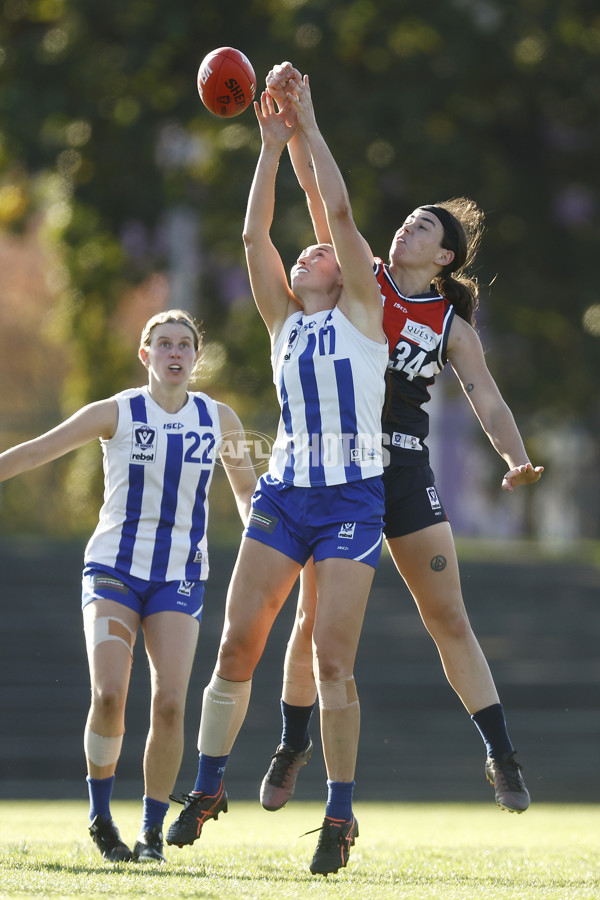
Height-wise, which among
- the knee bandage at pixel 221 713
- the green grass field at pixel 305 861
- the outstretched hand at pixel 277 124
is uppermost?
the outstretched hand at pixel 277 124

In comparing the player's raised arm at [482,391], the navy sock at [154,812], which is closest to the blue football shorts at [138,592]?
the navy sock at [154,812]

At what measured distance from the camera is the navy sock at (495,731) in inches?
196

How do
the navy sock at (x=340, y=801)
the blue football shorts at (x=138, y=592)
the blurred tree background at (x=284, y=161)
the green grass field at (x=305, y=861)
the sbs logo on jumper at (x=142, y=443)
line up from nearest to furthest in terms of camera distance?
the green grass field at (x=305, y=861) < the navy sock at (x=340, y=801) < the blue football shorts at (x=138, y=592) < the sbs logo on jumper at (x=142, y=443) < the blurred tree background at (x=284, y=161)

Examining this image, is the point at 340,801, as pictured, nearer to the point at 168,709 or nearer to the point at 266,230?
the point at 168,709

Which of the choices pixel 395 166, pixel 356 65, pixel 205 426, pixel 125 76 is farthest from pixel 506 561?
pixel 205 426

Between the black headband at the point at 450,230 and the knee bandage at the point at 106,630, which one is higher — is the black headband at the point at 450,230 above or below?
above

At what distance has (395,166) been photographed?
13.9 metres

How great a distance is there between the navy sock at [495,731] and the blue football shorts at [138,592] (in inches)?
43.2

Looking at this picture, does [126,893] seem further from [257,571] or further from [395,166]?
[395,166]

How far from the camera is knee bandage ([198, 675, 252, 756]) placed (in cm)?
471

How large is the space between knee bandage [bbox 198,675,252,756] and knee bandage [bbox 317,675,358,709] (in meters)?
0.32

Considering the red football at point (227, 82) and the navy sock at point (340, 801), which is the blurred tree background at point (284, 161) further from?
the navy sock at point (340, 801)

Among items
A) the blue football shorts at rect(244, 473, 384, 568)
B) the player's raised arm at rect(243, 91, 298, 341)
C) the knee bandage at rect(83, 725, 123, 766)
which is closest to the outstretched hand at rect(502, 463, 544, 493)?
the blue football shorts at rect(244, 473, 384, 568)

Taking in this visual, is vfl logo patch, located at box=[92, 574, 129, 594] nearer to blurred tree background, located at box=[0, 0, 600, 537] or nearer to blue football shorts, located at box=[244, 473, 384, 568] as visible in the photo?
blue football shorts, located at box=[244, 473, 384, 568]
